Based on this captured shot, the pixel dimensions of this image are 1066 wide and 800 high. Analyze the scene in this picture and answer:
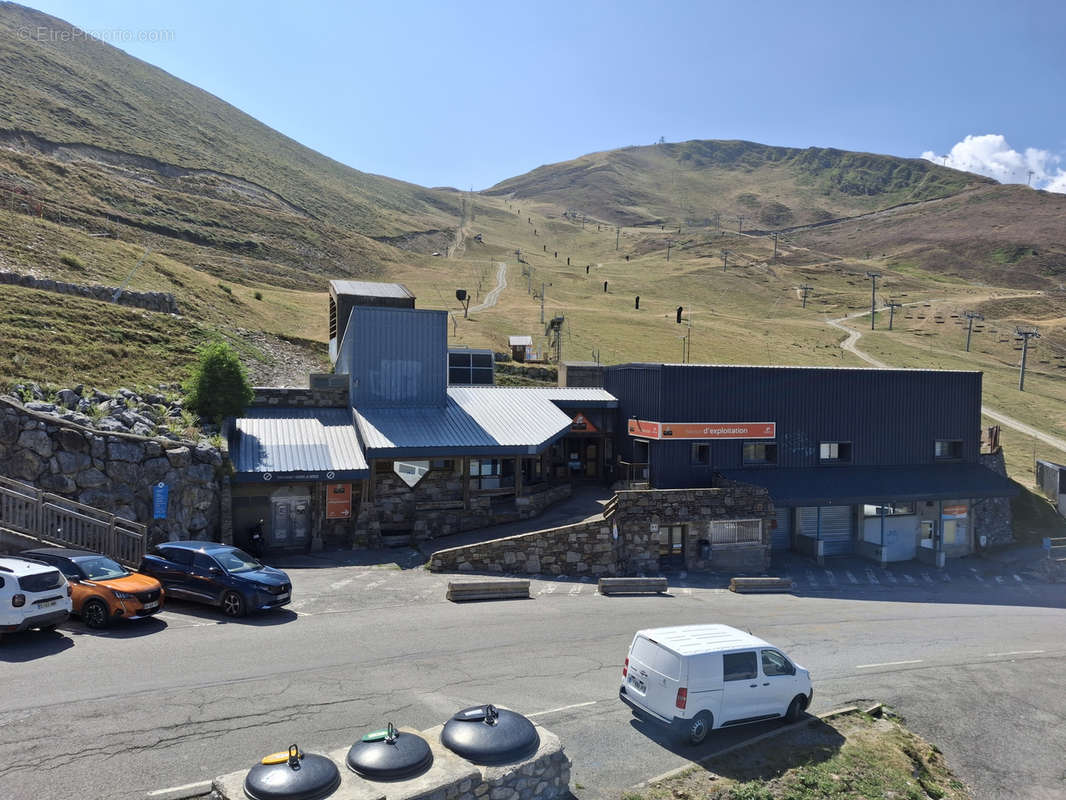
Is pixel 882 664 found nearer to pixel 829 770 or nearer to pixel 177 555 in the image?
pixel 829 770

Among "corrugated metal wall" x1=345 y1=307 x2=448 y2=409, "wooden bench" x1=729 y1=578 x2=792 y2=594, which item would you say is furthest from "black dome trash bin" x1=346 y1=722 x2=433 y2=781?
"corrugated metal wall" x1=345 y1=307 x2=448 y2=409

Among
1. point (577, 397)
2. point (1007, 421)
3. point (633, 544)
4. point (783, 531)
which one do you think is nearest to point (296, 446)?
point (633, 544)

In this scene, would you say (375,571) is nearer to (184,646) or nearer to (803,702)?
(184,646)

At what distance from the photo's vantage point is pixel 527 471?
31641 millimetres

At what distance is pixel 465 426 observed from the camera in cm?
2928

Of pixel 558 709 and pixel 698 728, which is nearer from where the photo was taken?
pixel 698 728

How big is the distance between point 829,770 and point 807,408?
2268 centimetres

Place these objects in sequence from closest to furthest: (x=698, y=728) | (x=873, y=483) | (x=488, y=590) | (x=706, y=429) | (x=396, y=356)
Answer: (x=698, y=728)
(x=488, y=590)
(x=396, y=356)
(x=706, y=429)
(x=873, y=483)

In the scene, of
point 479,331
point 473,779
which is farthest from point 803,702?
point 479,331

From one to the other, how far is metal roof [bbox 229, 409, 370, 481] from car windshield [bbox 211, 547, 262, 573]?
5.96 metres

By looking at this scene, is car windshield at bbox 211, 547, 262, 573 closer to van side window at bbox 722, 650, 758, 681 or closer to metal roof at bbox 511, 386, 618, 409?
van side window at bbox 722, 650, 758, 681

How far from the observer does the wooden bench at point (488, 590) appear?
20.6m

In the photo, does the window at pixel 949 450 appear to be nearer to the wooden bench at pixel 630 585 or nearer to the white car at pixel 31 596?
the wooden bench at pixel 630 585

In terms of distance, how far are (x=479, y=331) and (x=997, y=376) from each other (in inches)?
2238
